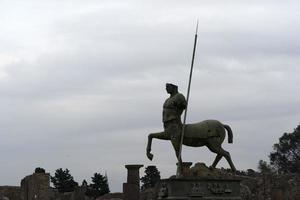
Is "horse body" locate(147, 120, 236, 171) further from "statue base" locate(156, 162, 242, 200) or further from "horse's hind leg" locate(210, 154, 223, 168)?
"statue base" locate(156, 162, 242, 200)

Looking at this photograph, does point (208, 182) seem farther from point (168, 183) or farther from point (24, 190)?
point (24, 190)

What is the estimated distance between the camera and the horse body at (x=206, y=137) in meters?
14.3

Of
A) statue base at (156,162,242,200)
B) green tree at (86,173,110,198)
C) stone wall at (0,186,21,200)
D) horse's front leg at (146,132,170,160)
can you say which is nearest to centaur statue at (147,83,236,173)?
horse's front leg at (146,132,170,160)

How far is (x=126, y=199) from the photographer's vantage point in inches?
968

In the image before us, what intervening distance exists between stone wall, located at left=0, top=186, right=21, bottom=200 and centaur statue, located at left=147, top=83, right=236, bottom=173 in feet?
76.2

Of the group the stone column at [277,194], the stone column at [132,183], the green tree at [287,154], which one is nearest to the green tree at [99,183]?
the green tree at [287,154]

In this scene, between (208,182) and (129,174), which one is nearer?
(208,182)

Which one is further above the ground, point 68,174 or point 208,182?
point 68,174

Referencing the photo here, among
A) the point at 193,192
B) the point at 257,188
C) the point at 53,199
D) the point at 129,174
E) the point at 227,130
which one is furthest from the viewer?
the point at 53,199

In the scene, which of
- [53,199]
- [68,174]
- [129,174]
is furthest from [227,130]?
[68,174]

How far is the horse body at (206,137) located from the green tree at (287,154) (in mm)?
47099

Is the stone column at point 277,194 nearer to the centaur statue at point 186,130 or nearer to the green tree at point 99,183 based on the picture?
the centaur statue at point 186,130

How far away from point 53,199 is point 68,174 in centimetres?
2894

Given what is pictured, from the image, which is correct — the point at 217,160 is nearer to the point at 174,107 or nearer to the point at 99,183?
the point at 174,107
